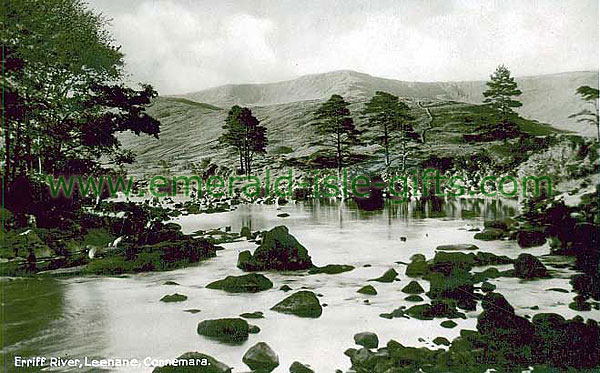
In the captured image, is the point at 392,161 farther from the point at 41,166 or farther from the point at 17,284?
the point at 17,284

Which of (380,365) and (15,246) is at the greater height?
(15,246)

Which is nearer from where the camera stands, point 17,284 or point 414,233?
point 17,284

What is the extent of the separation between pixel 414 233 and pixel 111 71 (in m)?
8.82

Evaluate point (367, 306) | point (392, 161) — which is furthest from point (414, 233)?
point (392, 161)

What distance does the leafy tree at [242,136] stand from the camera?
20.3 m

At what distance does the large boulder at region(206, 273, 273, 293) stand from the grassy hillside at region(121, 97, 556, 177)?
618cm

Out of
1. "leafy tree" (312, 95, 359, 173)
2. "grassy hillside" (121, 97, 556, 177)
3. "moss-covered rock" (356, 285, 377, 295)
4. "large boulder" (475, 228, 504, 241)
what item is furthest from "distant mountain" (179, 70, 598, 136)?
"moss-covered rock" (356, 285, 377, 295)

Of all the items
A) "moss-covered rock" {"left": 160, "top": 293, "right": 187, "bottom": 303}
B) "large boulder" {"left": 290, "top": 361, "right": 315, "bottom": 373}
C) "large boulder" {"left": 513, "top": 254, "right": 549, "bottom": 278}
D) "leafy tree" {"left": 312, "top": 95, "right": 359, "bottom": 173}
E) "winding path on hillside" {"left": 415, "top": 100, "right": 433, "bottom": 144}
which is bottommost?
"large boulder" {"left": 290, "top": 361, "right": 315, "bottom": 373}

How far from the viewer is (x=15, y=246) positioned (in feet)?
28.9

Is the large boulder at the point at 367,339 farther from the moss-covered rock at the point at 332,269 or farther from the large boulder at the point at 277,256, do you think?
the large boulder at the point at 277,256

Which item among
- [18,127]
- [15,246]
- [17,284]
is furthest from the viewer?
[18,127]

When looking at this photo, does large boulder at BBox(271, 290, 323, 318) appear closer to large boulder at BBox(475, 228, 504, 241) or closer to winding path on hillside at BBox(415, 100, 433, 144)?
Answer: large boulder at BBox(475, 228, 504, 241)

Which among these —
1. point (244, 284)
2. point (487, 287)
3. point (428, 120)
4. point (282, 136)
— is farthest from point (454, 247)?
point (428, 120)

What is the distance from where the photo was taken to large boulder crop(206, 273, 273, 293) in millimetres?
6887
